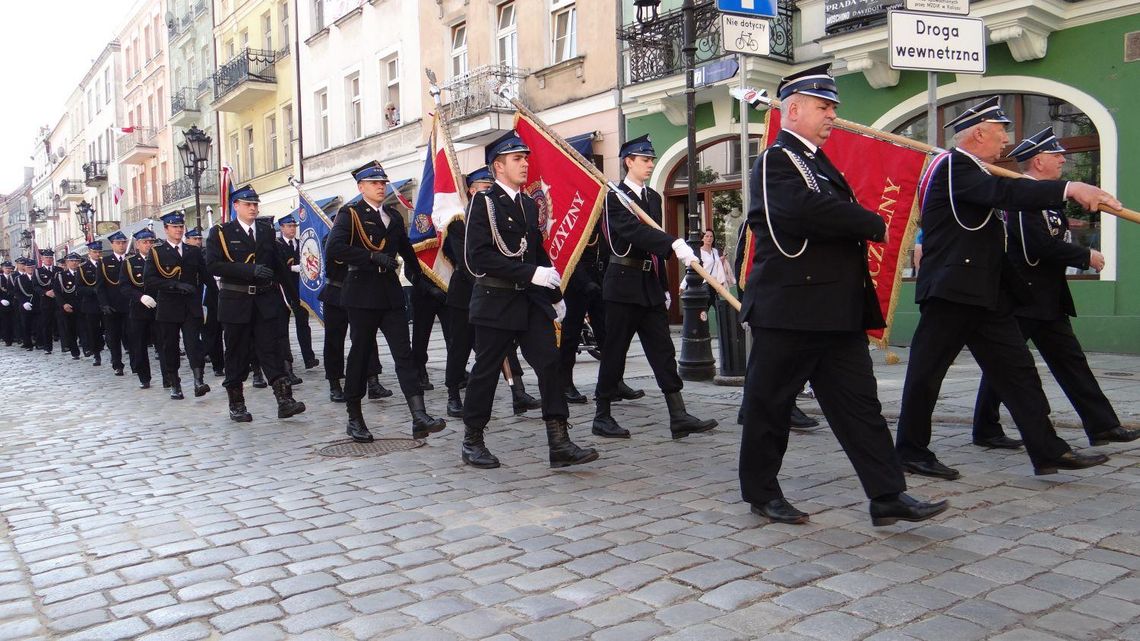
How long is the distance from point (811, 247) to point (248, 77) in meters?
29.5

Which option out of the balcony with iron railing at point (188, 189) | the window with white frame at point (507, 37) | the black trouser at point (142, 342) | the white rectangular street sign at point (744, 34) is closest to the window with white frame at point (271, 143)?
the balcony with iron railing at point (188, 189)

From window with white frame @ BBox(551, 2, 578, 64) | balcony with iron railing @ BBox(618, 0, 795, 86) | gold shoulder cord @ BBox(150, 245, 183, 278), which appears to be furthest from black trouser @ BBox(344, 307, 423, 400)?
window with white frame @ BBox(551, 2, 578, 64)

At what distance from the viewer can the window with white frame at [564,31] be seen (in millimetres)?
18364

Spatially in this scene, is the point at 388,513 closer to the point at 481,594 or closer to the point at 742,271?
the point at 481,594

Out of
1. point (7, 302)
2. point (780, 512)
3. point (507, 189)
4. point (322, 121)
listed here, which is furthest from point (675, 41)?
point (7, 302)

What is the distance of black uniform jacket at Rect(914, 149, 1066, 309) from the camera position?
4781 millimetres

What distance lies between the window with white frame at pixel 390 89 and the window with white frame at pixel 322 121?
411cm

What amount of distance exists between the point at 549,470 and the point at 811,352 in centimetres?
197

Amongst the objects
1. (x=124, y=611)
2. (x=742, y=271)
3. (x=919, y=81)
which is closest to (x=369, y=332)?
(x=742, y=271)

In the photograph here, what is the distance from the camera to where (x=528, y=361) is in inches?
225

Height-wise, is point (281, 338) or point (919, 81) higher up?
point (919, 81)

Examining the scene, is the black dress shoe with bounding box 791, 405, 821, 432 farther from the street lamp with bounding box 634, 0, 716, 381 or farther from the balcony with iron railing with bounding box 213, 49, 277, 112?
the balcony with iron railing with bounding box 213, 49, 277, 112

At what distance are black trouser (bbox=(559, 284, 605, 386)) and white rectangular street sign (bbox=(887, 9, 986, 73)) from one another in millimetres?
2683

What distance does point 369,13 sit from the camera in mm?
24984
